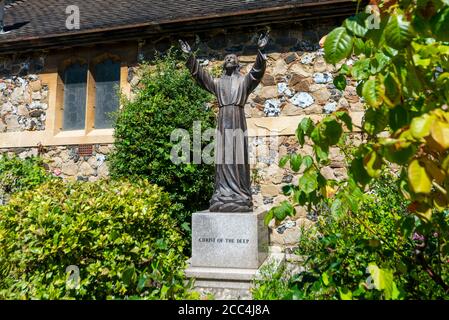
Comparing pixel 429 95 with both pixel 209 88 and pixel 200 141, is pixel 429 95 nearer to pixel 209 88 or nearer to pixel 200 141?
pixel 209 88

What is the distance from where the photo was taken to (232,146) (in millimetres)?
4758

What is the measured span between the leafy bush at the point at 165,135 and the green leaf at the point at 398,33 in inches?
206

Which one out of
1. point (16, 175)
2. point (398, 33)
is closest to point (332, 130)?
point (398, 33)

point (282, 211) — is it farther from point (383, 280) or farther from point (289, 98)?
point (289, 98)

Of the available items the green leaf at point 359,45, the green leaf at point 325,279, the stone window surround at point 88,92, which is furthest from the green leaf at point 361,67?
the stone window surround at point 88,92

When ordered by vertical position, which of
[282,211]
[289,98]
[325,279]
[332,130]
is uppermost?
[289,98]

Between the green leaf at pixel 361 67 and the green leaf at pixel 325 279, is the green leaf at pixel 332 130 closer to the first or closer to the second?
the green leaf at pixel 361 67

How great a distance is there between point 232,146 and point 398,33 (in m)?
3.51

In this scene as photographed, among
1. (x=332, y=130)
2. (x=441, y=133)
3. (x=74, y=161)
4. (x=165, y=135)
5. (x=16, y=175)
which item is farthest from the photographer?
(x=74, y=161)

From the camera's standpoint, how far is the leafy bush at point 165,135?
254 inches

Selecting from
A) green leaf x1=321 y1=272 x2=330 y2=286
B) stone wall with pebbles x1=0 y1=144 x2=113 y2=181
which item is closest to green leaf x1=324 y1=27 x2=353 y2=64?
green leaf x1=321 y1=272 x2=330 y2=286

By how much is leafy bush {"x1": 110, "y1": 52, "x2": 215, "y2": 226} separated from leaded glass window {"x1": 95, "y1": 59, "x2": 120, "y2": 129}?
1.07 m

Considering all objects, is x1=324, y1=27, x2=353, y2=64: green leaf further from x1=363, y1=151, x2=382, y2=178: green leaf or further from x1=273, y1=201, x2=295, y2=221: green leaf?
x1=273, y1=201, x2=295, y2=221: green leaf
